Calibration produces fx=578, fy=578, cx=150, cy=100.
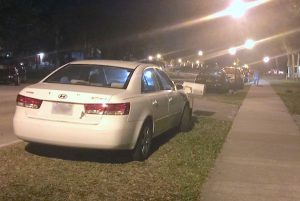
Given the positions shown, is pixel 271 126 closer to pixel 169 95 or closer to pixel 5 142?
pixel 169 95

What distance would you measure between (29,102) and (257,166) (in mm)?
3513

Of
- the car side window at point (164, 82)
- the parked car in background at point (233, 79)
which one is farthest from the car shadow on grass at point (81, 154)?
the parked car in background at point (233, 79)

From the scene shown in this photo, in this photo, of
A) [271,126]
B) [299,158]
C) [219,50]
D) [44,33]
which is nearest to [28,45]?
[44,33]

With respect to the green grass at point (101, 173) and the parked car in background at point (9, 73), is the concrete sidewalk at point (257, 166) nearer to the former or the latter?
the green grass at point (101, 173)

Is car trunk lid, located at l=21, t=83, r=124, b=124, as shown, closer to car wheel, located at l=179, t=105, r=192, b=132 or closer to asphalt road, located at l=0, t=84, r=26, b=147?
asphalt road, located at l=0, t=84, r=26, b=147

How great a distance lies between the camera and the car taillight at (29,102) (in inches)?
320

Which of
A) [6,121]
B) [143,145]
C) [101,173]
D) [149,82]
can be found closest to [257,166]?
[143,145]

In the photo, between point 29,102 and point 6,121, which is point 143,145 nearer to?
point 29,102

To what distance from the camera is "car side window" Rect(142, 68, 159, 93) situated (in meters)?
9.14

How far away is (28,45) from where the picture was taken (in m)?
50.3

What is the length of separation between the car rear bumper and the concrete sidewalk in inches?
53.2

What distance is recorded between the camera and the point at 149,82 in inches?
374

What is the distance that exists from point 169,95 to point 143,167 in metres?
2.40

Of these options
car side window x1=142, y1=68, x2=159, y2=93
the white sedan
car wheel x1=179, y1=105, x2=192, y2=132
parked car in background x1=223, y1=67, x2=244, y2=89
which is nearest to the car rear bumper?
the white sedan
